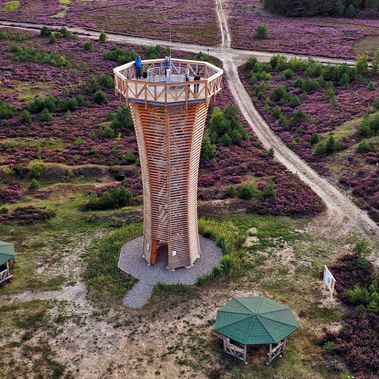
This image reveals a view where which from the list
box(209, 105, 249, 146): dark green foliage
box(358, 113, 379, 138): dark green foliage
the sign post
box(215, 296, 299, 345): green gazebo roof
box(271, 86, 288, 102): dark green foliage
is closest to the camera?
box(215, 296, 299, 345): green gazebo roof

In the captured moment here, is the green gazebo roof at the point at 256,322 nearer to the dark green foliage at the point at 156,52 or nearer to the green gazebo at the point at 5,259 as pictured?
the green gazebo at the point at 5,259

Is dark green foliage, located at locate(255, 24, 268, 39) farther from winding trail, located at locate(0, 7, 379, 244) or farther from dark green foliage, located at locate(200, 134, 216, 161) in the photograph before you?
dark green foliage, located at locate(200, 134, 216, 161)

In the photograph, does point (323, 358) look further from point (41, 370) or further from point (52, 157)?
point (52, 157)

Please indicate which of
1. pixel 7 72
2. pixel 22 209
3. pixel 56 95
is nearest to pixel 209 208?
pixel 22 209

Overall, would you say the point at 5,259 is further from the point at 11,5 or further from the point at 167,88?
the point at 11,5

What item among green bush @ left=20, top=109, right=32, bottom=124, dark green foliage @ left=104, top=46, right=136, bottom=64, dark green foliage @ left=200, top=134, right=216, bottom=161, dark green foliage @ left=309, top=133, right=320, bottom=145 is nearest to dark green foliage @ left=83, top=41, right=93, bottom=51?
dark green foliage @ left=104, top=46, right=136, bottom=64

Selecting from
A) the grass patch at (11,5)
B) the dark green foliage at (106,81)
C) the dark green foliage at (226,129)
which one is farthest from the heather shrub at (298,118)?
the grass patch at (11,5)
